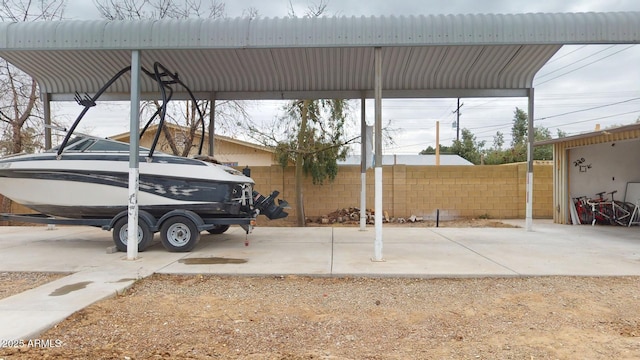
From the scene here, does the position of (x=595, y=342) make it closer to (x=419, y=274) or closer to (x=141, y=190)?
(x=419, y=274)

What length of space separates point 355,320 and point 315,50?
5.80 m

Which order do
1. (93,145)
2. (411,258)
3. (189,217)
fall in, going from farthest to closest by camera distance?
(93,145), (189,217), (411,258)

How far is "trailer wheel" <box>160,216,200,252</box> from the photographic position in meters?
7.71

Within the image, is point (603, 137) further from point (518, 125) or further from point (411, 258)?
point (518, 125)

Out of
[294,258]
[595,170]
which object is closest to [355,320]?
[294,258]

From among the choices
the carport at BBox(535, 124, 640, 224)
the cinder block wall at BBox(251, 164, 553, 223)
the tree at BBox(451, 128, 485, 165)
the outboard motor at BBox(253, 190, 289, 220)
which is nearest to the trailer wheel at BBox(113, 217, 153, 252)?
the outboard motor at BBox(253, 190, 289, 220)

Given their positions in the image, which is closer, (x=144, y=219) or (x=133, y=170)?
(x=133, y=170)

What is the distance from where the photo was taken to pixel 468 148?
44.2 metres

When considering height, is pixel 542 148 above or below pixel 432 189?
above

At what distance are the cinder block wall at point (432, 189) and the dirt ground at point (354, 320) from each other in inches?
379

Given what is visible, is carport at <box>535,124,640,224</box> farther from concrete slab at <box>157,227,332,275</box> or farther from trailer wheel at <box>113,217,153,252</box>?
trailer wheel at <box>113,217,153,252</box>

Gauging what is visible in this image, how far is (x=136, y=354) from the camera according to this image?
11.4 feet

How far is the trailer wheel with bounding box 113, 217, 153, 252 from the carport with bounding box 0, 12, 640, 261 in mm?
673

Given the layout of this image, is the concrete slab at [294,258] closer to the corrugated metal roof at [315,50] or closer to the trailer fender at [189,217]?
the trailer fender at [189,217]
